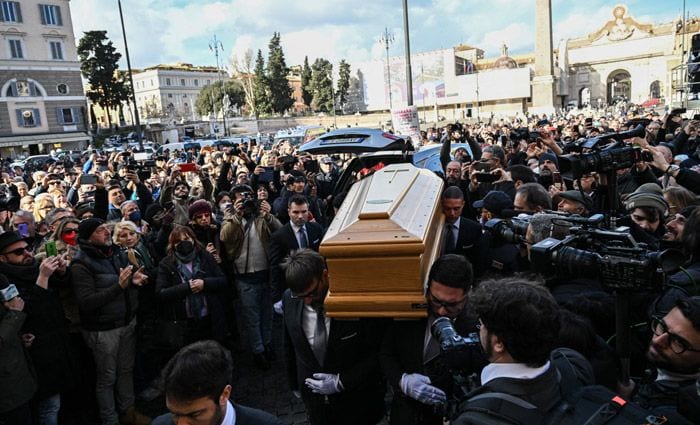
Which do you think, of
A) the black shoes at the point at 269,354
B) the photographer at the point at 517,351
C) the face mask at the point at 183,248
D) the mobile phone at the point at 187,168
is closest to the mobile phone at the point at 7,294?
the face mask at the point at 183,248

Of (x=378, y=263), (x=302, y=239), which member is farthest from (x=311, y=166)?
(x=378, y=263)

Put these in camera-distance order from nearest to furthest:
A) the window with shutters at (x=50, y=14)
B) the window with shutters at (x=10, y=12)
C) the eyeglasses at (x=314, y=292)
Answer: the eyeglasses at (x=314, y=292) < the window with shutters at (x=10, y=12) < the window with shutters at (x=50, y=14)

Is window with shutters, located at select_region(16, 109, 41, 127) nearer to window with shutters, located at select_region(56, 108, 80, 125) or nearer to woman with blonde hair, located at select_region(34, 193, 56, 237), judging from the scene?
window with shutters, located at select_region(56, 108, 80, 125)

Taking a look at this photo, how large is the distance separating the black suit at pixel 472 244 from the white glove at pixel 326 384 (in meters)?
1.47

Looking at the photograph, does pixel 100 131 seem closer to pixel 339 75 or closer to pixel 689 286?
pixel 339 75

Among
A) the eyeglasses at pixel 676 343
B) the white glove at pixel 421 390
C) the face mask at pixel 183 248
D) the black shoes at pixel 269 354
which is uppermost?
the eyeglasses at pixel 676 343

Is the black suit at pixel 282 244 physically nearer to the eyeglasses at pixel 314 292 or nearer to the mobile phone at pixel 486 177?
the mobile phone at pixel 486 177

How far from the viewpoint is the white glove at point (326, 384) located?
8.93 feet

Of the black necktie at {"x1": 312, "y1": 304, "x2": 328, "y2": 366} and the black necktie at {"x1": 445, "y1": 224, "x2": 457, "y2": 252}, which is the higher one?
the black necktie at {"x1": 445, "y1": 224, "x2": 457, "y2": 252}

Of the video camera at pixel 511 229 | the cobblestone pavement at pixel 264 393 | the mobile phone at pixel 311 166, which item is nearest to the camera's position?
the video camera at pixel 511 229

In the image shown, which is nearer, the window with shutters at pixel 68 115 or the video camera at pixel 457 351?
the video camera at pixel 457 351

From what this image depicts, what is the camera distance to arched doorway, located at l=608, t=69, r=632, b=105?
6900 centimetres

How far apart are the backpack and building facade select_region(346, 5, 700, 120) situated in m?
62.8

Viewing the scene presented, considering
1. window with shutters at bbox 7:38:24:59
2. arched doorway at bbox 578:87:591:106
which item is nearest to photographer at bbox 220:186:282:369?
window with shutters at bbox 7:38:24:59
